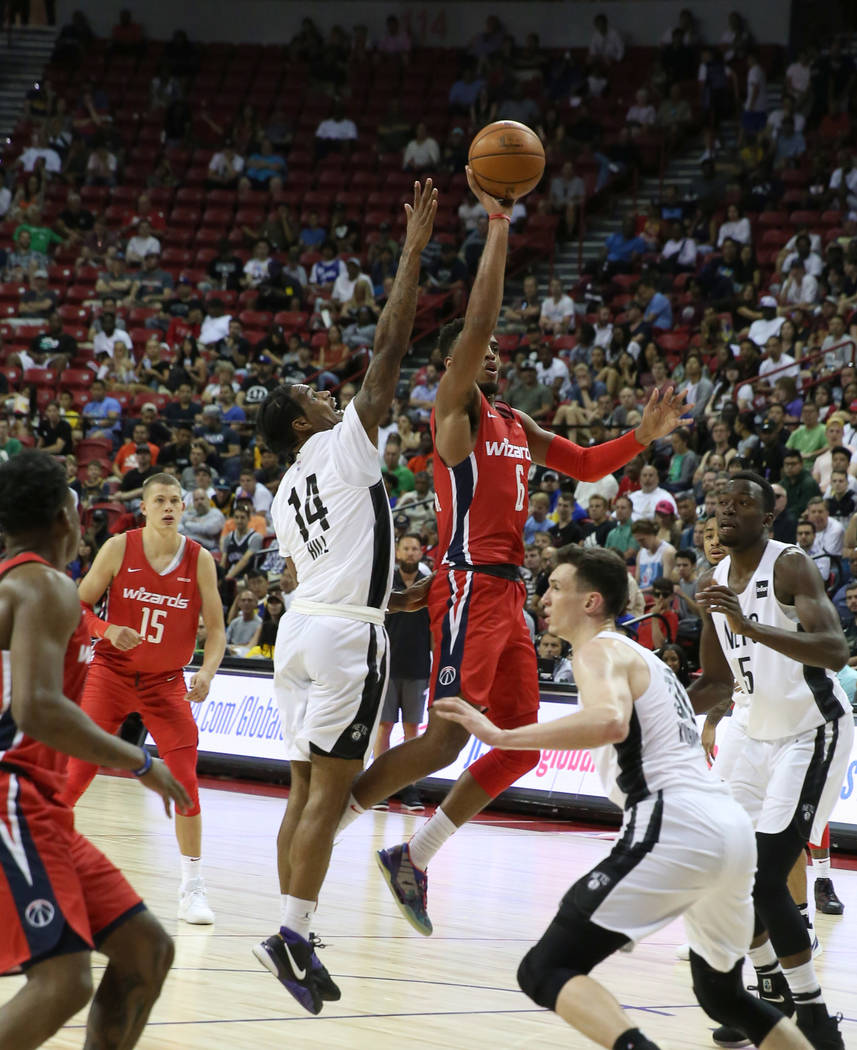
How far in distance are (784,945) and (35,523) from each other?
10.0 feet

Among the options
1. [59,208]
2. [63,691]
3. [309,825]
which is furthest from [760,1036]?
[59,208]

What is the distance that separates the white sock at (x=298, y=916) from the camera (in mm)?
5238

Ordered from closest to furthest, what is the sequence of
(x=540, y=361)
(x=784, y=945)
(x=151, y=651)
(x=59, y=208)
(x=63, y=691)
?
(x=63, y=691)
(x=784, y=945)
(x=151, y=651)
(x=540, y=361)
(x=59, y=208)

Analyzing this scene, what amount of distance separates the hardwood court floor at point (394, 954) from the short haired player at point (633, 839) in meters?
1.10

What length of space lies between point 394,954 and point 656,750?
276cm

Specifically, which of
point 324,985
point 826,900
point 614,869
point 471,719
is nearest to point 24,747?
point 471,719

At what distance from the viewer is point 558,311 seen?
Result: 62.8ft

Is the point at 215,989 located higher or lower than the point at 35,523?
lower

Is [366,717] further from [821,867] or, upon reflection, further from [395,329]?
[821,867]

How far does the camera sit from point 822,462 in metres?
A: 13.7

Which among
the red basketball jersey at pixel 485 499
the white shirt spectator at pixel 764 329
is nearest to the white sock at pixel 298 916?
the red basketball jersey at pixel 485 499

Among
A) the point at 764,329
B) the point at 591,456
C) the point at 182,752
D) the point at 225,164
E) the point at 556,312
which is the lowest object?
the point at 182,752

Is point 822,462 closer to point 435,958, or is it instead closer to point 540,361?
point 540,361

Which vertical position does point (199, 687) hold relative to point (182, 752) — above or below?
above
